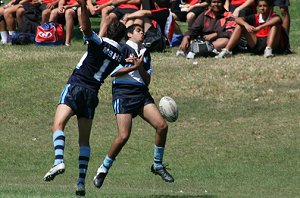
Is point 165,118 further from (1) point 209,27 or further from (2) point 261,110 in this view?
(1) point 209,27

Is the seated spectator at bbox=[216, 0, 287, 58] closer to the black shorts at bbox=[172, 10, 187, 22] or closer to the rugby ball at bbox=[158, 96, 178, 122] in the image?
the black shorts at bbox=[172, 10, 187, 22]

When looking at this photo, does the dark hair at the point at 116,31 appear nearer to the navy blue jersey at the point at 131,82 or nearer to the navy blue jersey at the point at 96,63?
the navy blue jersey at the point at 96,63

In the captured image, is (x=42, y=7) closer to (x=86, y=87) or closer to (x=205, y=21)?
(x=205, y=21)

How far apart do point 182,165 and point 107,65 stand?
4250mm

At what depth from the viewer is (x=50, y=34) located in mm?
22125

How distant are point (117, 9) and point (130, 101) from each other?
927 cm

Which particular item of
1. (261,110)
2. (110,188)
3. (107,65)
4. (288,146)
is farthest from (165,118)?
(261,110)

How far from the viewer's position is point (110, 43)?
11.4 metres

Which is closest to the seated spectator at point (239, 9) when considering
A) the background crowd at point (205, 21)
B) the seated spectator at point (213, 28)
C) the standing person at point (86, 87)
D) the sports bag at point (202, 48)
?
the background crowd at point (205, 21)

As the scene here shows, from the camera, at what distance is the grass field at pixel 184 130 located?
1388 centimetres

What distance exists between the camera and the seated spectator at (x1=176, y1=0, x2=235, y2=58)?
20297 millimetres

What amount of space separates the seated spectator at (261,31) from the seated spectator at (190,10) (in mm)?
1712

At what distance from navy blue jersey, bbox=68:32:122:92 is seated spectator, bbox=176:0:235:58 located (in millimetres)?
9020

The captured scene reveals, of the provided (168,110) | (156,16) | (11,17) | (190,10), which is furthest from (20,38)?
(168,110)
